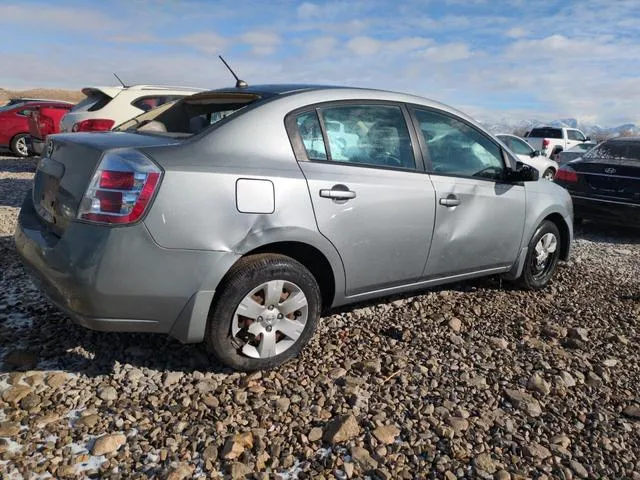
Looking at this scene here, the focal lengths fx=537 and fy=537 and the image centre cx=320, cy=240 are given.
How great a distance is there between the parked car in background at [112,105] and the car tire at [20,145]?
5353 millimetres

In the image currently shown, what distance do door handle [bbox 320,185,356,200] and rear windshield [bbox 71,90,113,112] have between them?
6.28 meters

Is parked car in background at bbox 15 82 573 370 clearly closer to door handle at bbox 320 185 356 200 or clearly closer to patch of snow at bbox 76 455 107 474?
door handle at bbox 320 185 356 200

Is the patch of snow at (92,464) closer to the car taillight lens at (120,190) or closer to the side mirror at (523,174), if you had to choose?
the car taillight lens at (120,190)

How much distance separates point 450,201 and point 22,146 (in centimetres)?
1249

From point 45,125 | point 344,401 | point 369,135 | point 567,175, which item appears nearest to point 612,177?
point 567,175

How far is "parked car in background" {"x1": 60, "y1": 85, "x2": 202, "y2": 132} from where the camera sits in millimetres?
7832

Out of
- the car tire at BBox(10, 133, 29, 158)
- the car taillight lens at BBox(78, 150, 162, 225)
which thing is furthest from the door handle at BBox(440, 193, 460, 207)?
→ the car tire at BBox(10, 133, 29, 158)

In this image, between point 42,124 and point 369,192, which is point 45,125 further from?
point 369,192

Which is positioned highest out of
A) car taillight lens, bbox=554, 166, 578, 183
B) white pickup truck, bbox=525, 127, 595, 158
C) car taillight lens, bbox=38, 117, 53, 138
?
car taillight lens, bbox=38, 117, 53, 138

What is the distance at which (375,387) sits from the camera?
2959mm

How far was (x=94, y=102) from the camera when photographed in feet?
27.4

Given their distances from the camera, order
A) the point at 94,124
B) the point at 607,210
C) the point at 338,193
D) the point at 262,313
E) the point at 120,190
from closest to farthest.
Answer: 1. the point at 120,190
2. the point at 262,313
3. the point at 338,193
4. the point at 607,210
5. the point at 94,124

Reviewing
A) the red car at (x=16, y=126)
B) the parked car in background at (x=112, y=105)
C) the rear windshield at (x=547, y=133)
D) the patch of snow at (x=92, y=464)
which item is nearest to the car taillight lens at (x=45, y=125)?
the red car at (x=16, y=126)

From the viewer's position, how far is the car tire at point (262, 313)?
278 cm
